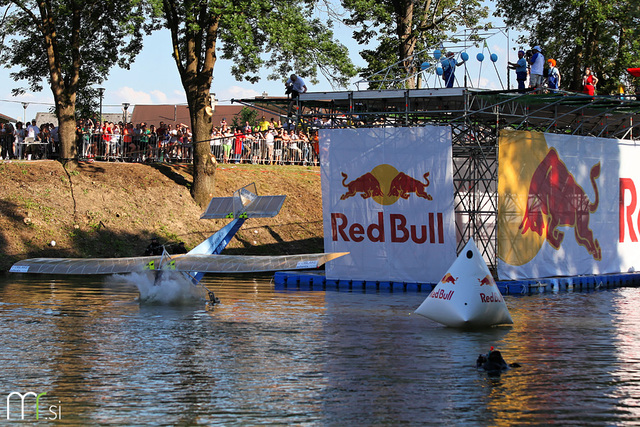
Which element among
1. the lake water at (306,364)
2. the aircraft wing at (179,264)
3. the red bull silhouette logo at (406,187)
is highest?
the red bull silhouette logo at (406,187)

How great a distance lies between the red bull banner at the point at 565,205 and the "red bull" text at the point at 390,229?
2.19m

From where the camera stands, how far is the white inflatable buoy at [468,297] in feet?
61.6

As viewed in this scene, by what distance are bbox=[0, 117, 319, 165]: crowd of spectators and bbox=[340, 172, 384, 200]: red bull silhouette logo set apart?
1235 centimetres

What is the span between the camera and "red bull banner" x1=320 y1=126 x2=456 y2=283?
27422 millimetres

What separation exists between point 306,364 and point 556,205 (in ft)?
55.6

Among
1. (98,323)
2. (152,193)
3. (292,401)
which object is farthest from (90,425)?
(152,193)

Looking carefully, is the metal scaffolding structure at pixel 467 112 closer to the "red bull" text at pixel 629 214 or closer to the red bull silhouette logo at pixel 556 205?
the red bull silhouette logo at pixel 556 205

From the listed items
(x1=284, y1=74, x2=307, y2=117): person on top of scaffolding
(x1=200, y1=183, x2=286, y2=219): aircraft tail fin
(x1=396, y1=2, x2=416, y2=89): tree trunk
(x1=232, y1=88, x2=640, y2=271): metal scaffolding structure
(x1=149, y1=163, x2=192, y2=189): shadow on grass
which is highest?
(x1=396, y1=2, x2=416, y2=89): tree trunk

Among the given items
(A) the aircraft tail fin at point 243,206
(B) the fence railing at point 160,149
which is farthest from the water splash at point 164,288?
(B) the fence railing at point 160,149

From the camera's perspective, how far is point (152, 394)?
12.7 m

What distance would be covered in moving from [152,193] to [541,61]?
763 inches

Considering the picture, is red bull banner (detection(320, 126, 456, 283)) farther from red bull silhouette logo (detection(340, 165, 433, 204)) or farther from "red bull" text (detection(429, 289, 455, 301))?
"red bull" text (detection(429, 289, 455, 301))

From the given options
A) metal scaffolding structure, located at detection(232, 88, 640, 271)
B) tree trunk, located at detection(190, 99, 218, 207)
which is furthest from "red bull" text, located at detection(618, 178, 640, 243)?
tree trunk, located at detection(190, 99, 218, 207)

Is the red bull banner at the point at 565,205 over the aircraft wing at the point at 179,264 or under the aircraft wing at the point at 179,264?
over
